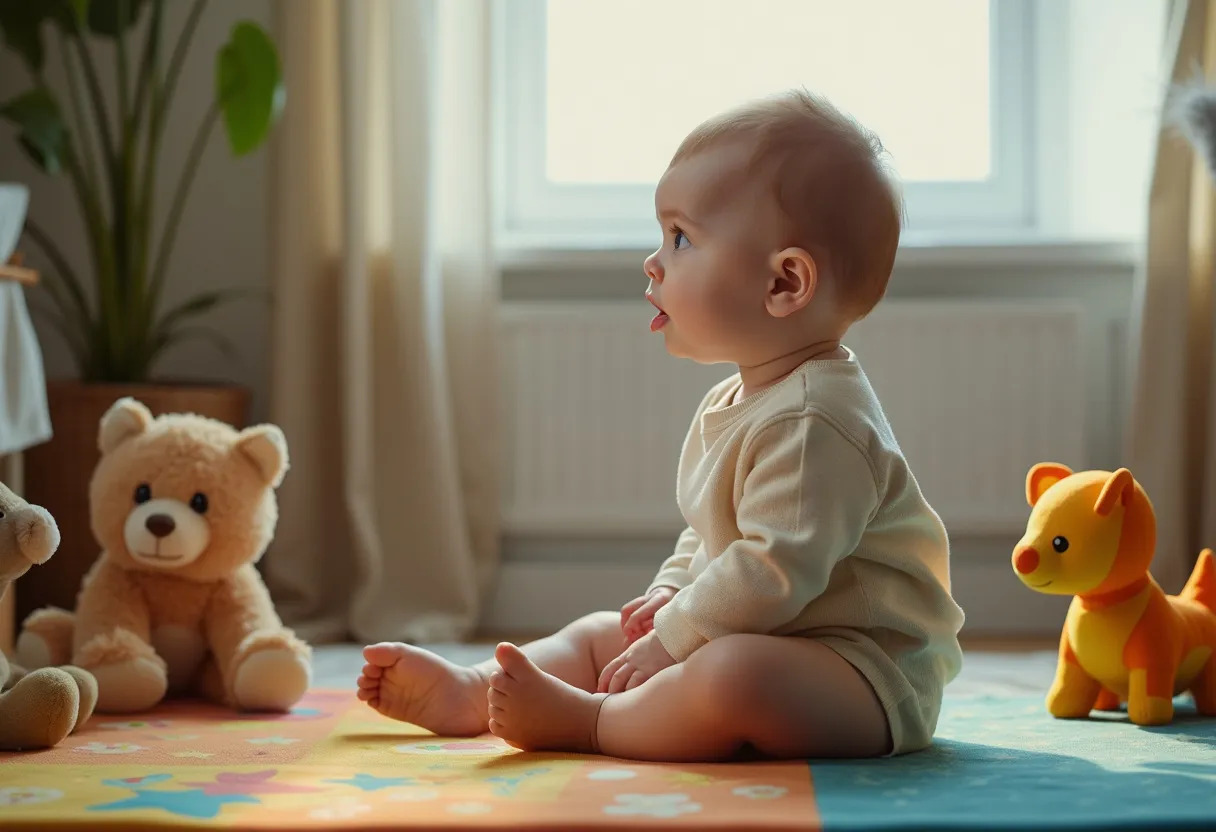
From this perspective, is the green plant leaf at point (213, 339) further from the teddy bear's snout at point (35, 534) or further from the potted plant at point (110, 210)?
the teddy bear's snout at point (35, 534)

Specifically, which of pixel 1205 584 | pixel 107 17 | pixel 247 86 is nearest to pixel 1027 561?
pixel 1205 584

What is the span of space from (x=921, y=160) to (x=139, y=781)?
217 centimetres

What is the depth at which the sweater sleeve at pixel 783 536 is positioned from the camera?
110cm

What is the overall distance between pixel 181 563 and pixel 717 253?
2.47 feet

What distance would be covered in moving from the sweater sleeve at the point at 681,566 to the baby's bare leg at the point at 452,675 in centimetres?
7

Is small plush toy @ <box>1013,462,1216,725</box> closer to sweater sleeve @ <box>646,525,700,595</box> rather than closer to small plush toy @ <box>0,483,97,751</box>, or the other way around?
sweater sleeve @ <box>646,525,700,595</box>

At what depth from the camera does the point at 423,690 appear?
1.25 m

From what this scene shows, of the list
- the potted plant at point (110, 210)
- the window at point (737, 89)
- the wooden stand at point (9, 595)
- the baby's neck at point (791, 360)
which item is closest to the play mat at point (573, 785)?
the baby's neck at point (791, 360)

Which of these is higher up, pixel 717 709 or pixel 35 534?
pixel 35 534

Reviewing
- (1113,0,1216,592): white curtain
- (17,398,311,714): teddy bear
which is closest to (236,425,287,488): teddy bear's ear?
(17,398,311,714): teddy bear

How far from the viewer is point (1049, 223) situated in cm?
269

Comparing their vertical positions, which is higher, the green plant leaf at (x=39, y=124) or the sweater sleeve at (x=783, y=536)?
the green plant leaf at (x=39, y=124)

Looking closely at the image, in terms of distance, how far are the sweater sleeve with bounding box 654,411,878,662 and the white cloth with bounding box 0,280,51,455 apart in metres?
1.10

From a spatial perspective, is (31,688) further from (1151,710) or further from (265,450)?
(1151,710)
